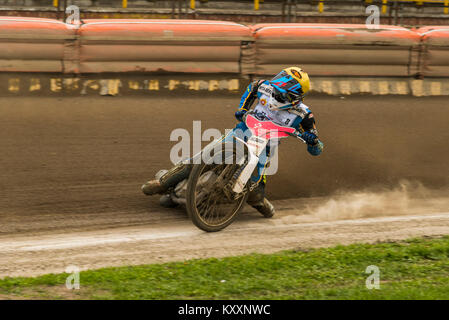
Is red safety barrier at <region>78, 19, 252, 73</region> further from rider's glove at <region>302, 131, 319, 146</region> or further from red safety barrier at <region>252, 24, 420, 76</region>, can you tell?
rider's glove at <region>302, 131, 319, 146</region>

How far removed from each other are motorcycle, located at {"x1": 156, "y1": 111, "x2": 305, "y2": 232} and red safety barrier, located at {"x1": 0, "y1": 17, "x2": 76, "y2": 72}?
3340mm

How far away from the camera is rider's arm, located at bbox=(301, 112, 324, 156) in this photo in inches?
307

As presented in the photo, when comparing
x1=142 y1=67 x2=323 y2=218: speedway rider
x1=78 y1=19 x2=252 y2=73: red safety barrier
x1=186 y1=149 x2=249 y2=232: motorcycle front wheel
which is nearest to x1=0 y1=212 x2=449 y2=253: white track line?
x1=186 y1=149 x2=249 y2=232: motorcycle front wheel

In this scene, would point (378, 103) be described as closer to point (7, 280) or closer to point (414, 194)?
point (414, 194)

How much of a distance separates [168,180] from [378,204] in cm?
337

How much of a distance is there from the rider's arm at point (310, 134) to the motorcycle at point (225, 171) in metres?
0.10

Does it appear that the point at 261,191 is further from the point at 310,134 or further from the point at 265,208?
the point at 310,134

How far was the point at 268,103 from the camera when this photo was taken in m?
7.89

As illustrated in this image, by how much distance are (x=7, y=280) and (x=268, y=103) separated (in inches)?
139

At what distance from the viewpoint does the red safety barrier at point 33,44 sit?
966cm

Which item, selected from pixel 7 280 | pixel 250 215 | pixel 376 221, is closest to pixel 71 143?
pixel 250 215

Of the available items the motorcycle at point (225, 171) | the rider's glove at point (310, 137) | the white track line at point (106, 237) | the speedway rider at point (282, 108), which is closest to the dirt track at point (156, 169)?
the white track line at point (106, 237)

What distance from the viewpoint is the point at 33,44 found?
9.78m

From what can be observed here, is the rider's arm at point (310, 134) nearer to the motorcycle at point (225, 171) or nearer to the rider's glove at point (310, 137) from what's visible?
the rider's glove at point (310, 137)
